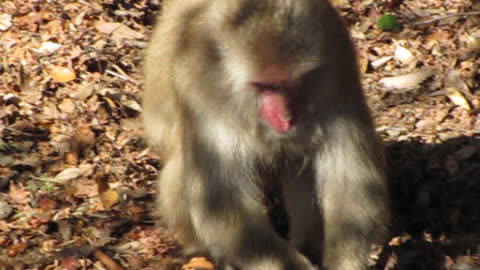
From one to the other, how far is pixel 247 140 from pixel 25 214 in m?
1.87

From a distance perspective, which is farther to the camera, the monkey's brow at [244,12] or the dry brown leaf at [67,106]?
the dry brown leaf at [67,106]

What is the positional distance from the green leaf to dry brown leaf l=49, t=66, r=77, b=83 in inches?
105

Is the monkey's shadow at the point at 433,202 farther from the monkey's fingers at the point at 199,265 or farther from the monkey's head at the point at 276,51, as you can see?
the monkey's head at the point at 276,51

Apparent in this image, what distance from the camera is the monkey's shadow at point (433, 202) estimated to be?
5977mm

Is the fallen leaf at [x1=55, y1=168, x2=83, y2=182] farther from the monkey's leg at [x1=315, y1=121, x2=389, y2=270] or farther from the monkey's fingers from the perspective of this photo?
the monkey's leg at [x1=315, y1=121, x2=389, y2=270]

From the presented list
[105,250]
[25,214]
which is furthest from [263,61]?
[25,214]

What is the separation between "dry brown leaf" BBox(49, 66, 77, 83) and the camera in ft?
24.2

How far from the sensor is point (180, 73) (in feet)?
17.7

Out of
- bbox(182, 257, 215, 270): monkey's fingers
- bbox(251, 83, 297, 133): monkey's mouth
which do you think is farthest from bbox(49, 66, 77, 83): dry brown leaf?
bbox(251, 83, 297, 133): monkey's mouth

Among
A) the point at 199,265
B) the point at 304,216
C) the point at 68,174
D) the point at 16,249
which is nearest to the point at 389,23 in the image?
the point at 304,216

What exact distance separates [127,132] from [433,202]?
7.57ft

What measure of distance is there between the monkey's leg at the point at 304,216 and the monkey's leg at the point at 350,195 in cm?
23

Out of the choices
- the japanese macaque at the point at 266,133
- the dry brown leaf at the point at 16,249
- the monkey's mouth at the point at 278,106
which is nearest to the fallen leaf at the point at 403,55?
the japanese macaque at the point at 266,133

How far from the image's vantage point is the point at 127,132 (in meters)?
7.07
